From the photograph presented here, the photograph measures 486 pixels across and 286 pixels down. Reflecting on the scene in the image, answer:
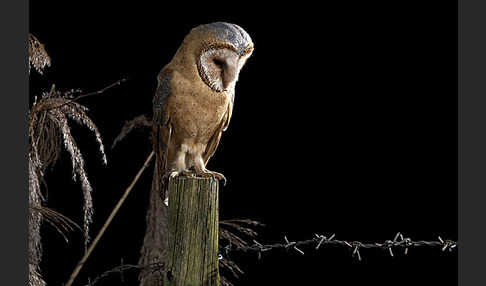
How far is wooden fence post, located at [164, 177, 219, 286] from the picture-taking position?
1.82 metres

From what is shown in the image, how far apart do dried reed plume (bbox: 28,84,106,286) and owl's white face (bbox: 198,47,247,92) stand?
1.72 ft

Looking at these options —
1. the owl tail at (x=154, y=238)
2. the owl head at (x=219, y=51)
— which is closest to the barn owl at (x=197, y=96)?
the owl head at (x=219, y=51)

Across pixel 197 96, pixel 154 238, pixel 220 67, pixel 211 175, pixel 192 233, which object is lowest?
pixel 154 238

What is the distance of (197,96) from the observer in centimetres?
224

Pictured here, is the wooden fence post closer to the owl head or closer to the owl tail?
the owl head

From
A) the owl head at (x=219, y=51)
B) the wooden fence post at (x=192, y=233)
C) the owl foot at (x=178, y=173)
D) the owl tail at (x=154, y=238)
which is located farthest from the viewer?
the owl tail at (x=154, y=238)

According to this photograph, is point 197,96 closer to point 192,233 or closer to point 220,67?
point 220,67

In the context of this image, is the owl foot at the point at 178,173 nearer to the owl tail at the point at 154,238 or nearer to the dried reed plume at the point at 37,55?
the owl tail at the point at 154,238

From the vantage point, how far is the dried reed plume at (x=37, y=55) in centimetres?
233

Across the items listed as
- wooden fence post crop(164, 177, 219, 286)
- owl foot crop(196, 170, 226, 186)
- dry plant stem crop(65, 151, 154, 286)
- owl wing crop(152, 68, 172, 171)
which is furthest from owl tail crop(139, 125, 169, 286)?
wooden fence post crop(164, 177, 219, 286)

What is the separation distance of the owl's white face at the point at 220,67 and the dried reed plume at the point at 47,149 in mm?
525

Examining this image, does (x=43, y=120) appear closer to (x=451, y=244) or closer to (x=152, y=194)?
(x=152, y=194)

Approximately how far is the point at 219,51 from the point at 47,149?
90cm

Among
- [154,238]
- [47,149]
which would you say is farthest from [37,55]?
[154,238]
